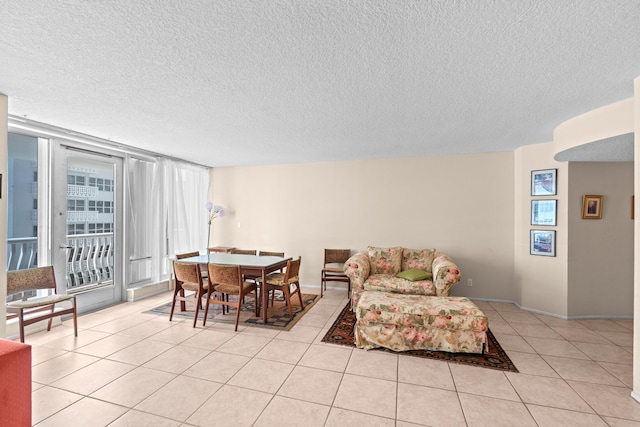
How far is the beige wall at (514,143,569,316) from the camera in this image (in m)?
3.89

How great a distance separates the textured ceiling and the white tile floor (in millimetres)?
2506

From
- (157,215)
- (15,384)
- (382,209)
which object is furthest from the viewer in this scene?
(382,209)

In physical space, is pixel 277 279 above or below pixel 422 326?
above

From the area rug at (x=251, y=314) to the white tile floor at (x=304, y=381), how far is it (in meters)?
0.27

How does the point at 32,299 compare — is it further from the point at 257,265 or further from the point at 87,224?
the point at 257,265

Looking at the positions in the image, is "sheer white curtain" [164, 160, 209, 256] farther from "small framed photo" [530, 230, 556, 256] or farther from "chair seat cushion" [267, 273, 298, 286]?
"small framed photo" [530, 230, 556, 256]

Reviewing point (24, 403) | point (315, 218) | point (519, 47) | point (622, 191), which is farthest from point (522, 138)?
point (24, 403)

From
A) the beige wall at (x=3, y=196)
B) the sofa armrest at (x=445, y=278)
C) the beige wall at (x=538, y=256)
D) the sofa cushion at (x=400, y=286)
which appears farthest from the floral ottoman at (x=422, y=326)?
the beige wall at (x=3, y=196)

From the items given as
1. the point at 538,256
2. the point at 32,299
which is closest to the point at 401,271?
the point at 538,256

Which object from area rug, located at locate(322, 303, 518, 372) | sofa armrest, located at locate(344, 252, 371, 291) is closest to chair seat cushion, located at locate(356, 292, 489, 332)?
area rug, located at locate(322, 303, 518, 372)

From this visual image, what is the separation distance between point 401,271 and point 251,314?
2.53 m

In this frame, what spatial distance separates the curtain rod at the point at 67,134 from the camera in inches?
127

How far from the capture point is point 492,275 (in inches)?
A: 185

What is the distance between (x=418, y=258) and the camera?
4.72m
